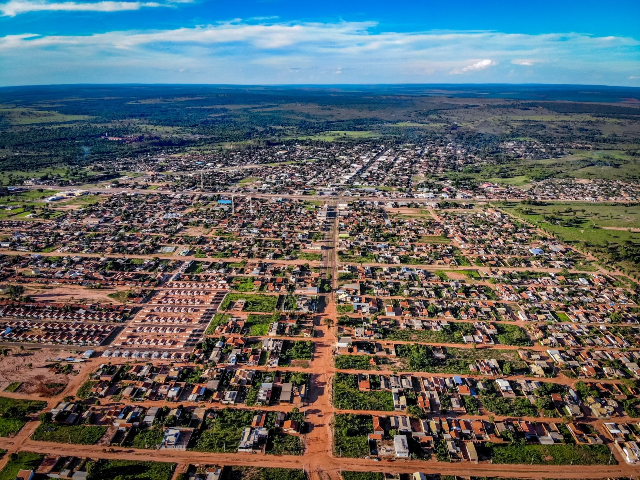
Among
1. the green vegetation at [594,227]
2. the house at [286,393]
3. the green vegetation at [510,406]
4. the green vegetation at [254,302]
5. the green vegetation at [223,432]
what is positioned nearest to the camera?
the green vegetation at [223,432]

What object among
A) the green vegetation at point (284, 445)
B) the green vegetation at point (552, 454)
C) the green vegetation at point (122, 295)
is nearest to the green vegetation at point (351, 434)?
the green vegetation at point (284, 445)

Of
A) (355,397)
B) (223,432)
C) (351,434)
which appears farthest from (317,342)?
(223,432)

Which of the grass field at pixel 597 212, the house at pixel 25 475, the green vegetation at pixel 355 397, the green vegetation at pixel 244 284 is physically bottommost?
the house at pixel 25 475

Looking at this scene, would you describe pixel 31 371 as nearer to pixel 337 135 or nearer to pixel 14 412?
pixel 14 412

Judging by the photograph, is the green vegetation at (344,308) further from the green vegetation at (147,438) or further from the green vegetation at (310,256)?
the green vegetation at (147,438)

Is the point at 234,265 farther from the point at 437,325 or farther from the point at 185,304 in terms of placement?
the point at 437,325

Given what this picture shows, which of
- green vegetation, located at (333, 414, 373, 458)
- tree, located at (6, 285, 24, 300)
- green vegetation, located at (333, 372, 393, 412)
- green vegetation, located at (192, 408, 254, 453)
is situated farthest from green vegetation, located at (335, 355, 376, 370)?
tree, located at (6, 285, 24, 300)
